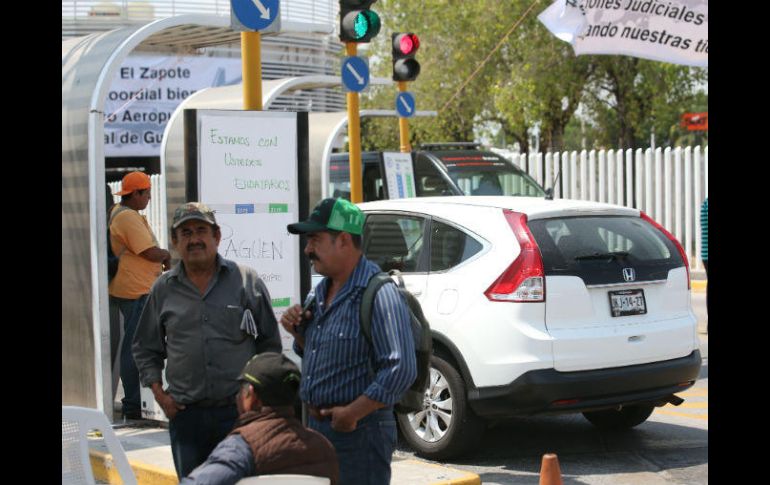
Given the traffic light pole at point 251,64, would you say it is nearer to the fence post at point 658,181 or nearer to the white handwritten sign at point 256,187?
the white handwritten sign at point 256,187

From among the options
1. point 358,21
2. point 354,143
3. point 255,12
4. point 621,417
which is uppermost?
point 358,21

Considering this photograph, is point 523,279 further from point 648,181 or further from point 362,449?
point 648,181

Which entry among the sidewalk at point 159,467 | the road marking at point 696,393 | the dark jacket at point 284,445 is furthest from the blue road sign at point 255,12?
the road marking at point 696,393

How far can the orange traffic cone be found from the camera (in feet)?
18.7

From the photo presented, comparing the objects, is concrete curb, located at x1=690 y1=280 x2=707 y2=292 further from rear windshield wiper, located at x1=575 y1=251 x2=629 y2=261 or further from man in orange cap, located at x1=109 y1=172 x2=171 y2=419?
man in orange cap, located at x1=109 y1=172 x2=171 y2=419

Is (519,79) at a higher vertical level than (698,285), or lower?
higher

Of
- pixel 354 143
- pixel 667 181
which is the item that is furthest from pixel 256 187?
pixel 667 181

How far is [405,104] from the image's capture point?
15.4 metres

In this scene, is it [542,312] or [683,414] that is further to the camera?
[683,414]

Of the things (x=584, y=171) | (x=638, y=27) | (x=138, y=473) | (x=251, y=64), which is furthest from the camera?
(x=584, y=171)

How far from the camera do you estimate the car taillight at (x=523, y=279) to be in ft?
24.2

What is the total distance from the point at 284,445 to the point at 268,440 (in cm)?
6

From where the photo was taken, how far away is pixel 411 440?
315 inches
